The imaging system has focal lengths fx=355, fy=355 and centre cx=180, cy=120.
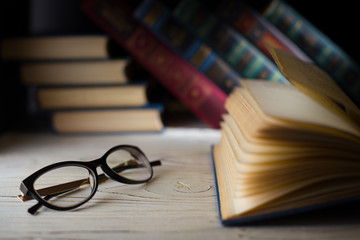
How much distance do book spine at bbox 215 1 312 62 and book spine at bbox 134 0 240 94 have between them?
4.6 inches

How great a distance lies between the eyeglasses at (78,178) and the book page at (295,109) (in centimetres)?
25


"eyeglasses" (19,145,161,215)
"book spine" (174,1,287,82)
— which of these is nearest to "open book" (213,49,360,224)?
"eyeglasses" (19,145,161,215)

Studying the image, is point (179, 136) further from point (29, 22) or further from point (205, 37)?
point (29, 22)

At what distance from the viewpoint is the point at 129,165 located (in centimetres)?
72

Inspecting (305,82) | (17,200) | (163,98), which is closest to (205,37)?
(163,98)

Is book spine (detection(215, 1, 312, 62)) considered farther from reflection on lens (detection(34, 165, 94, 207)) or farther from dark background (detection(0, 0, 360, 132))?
reflection on lens (detection(34, 165, 94, 207))

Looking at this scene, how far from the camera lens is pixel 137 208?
544 millimetres

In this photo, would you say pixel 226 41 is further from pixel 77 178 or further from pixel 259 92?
pixel 77 178

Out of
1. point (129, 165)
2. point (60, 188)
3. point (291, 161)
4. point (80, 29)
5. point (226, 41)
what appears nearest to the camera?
point (291, 161)

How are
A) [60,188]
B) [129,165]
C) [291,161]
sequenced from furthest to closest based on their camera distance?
[129,165]
[60,188]
[291,161]

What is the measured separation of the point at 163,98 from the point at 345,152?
786 millimetres

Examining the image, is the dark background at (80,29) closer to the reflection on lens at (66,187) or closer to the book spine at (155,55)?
the book spine at (155,55)

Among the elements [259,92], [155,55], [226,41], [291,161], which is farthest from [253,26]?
[291,161]

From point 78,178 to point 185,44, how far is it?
46 centimetres
